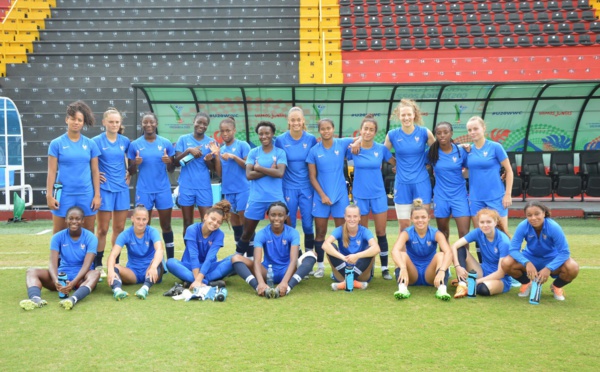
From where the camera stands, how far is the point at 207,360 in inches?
135

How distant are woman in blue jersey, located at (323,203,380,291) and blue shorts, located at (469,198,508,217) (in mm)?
1210

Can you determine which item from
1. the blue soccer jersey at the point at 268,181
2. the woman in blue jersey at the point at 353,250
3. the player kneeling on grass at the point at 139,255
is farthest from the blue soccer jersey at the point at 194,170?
the woman in blue jersey at the point at 353,250

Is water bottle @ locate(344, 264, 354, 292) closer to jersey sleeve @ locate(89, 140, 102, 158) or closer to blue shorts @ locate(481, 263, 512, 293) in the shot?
blue shorts @ locate(481, 263, 512, 293)

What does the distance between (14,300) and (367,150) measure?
11.7 ft

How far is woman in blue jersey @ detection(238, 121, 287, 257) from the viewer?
5.68 metres

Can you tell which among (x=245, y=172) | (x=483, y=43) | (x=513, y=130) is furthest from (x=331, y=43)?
(x=245, y=172)

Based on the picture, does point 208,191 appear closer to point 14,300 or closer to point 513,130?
point 14,300

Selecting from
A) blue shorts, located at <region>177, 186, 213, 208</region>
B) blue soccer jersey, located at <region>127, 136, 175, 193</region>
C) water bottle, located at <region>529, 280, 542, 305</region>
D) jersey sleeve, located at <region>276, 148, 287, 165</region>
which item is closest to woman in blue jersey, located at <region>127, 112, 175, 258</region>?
blue soccer jersey, located at <region>127, 136, 175, 193</region>

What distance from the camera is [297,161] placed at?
589 centimetres

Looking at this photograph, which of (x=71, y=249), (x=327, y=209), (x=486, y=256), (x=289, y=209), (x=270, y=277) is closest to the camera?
(x=71, y=249)

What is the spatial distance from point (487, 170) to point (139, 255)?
11.7ft

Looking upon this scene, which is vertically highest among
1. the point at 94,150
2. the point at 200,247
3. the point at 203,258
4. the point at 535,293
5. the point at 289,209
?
the point at 94,150

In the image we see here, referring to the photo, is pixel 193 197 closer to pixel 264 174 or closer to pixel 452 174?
pixel 264 174

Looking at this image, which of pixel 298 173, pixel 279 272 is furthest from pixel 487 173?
pixel 279 272
